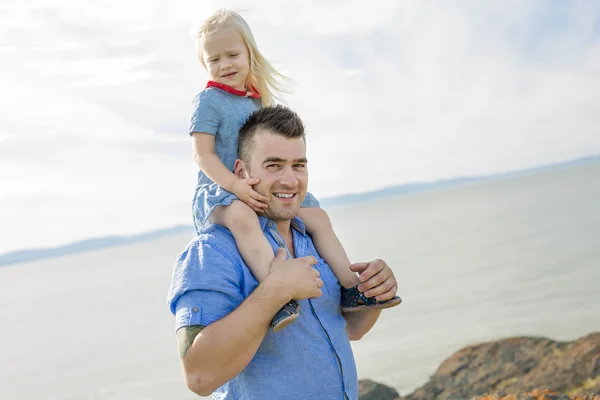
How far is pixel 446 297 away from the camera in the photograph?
2431 centimetres

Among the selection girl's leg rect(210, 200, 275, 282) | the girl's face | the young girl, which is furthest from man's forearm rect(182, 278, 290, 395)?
the girl's face

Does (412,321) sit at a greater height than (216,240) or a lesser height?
lesser

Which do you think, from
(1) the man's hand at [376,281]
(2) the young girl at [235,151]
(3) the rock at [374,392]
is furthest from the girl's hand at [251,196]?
(3) the rock at [374,392]

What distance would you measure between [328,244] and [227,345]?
3.41ft

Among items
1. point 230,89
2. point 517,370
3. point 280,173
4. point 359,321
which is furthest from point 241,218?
point 517,370

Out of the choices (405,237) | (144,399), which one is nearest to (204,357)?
Result: (144,399)

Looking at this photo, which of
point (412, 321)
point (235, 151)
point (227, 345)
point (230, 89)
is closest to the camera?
point (227, 345)

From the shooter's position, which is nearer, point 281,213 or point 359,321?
point 281,213

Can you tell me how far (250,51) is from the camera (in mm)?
3812

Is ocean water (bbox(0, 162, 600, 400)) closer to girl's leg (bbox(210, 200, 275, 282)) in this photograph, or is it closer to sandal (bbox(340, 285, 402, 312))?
sandal (bbox(340, 285, 402, 312))

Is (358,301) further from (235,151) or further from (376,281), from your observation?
(235,151)

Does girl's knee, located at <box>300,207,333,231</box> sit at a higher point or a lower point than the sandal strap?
higher

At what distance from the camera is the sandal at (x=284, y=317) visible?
241 centimetres

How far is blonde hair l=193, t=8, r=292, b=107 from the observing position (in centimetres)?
374
